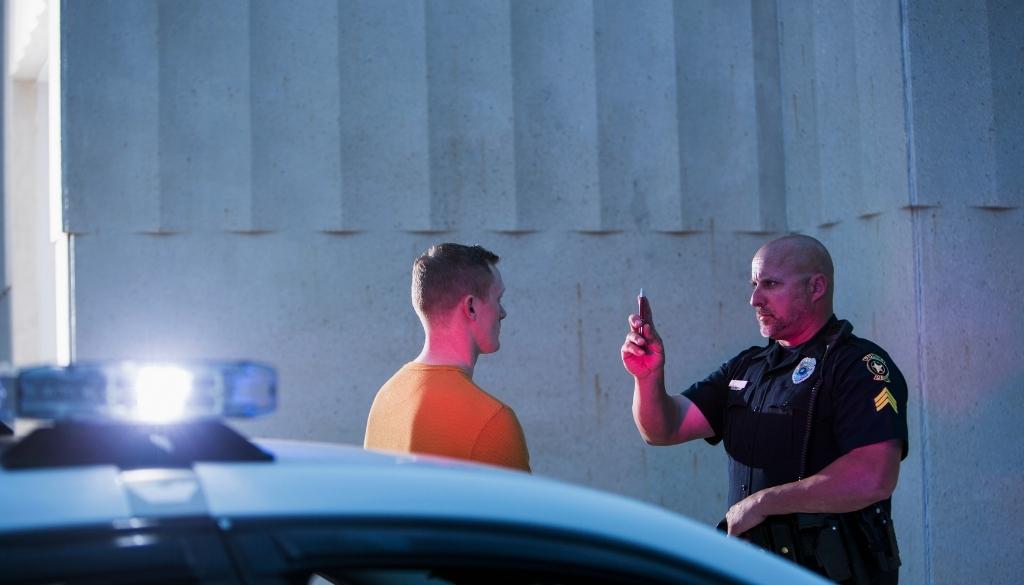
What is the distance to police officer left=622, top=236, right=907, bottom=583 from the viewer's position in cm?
346

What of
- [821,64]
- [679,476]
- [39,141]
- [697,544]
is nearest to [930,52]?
[821,64]

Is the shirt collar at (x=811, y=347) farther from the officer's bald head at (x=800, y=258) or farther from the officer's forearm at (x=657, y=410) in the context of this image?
the officer's forearm at (x=657, y=410)

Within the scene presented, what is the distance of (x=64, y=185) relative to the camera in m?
5.35

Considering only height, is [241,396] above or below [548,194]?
below

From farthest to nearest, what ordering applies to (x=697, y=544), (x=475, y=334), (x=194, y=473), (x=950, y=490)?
(x=950, y=490)
(x=475, y=334)
(x=697, y=544)
(x=194, y=473)

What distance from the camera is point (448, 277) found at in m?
3.28

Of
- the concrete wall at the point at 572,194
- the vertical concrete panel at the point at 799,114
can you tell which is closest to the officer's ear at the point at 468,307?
the concrete wall at the point at 572,194

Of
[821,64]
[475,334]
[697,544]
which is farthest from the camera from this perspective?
[821,64]

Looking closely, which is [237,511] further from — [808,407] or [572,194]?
[572,194]

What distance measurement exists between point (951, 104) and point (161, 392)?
4.57 m

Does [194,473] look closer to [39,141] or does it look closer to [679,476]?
[679,476]

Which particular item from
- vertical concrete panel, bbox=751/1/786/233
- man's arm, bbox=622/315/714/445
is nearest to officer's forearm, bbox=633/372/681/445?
man's arm, bbox=622/315/714/445

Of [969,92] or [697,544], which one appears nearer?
[697,544]

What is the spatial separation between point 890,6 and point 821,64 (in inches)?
21.1
